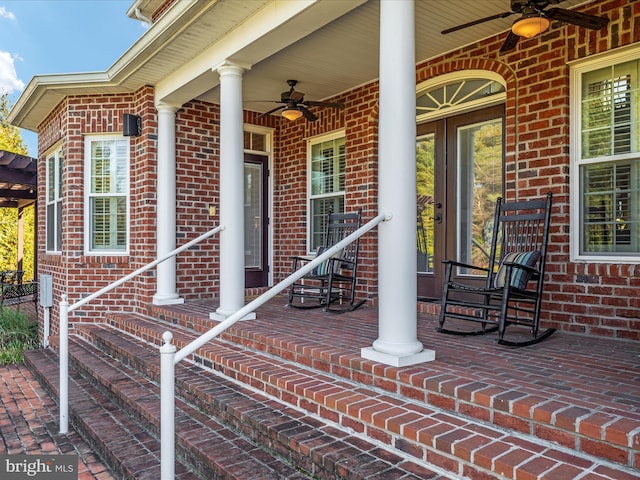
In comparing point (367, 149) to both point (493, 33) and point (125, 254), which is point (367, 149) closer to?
point (493, 33)

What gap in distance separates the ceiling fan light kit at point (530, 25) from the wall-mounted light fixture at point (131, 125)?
4.15m

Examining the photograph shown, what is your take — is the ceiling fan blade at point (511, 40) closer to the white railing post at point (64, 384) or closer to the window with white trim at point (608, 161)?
the window with white trim at point (608, 161)

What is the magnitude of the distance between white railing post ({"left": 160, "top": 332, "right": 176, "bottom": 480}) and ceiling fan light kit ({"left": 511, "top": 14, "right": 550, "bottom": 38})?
276cm

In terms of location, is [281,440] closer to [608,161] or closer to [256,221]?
[608,161]

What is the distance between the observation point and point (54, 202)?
271 inches

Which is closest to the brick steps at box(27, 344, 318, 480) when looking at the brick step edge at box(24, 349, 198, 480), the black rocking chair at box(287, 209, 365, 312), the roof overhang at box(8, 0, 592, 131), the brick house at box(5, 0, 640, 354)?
the brick step edge at box(24, 349, 198, 480)

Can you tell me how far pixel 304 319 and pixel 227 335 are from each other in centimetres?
69

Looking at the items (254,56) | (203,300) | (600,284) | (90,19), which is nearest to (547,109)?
(600,284)

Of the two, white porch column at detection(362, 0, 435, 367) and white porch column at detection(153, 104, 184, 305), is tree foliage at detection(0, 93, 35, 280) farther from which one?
white porch column at detection(362, 0, 435, 367)

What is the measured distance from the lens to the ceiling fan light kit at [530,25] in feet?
9.77

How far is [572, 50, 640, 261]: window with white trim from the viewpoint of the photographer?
130 inches

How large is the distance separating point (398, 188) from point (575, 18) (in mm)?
1569

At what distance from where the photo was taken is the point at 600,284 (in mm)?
3346

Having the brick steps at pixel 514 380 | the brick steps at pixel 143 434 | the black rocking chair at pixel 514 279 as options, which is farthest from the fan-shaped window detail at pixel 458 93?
the brick steps at pixel 143 434
